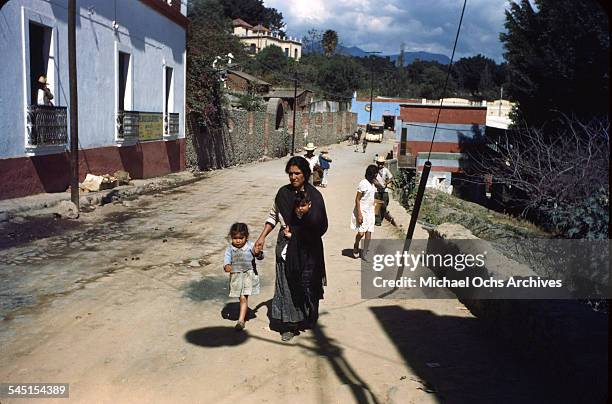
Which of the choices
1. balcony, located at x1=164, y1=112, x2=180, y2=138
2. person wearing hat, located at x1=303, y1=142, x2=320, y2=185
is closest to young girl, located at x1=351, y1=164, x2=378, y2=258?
person wearing hat, located at x1=303, y1=142, x2=320, y2=185

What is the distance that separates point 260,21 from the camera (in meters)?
116

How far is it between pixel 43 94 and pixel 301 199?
29.0 feet

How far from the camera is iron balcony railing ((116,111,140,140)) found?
1521 cm

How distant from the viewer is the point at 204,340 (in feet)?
16.2

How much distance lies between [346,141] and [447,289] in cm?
4932

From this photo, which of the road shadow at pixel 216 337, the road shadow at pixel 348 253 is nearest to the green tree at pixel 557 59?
the road shadow at pixel 348 253

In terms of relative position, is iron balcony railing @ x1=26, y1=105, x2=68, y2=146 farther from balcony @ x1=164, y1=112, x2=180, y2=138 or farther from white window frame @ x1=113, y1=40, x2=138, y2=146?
balcony @ x1=164, y1=112, x2=180, y2=138

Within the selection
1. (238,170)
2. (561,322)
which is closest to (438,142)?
(238,170)

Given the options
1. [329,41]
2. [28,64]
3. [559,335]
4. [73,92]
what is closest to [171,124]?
[28,64]

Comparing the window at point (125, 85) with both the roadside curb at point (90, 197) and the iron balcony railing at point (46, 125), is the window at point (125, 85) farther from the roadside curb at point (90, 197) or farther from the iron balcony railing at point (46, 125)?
the iron balcony railing at point (46, 125)

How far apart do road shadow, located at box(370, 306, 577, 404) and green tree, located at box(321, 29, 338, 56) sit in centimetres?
9440

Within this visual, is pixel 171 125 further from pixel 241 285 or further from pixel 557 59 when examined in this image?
pixel 241 285

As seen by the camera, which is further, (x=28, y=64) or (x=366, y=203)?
(x=28, y=64)

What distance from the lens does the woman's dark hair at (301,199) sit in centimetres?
498
